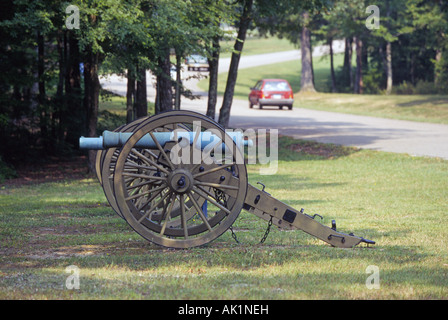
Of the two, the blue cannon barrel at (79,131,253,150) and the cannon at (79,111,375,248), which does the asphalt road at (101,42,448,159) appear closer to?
the blue cannon barrel at (79,131,253,150)

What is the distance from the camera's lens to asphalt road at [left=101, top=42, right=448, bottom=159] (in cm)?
2119

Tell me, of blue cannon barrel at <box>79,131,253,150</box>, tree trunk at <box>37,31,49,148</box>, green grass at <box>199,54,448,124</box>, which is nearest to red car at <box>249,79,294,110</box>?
green grass at <box>199,54,448,124</box>

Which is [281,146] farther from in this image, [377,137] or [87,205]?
[87,205]

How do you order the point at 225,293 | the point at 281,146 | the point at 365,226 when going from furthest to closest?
the point at 281,146 → the point at 365,226 → the point at 225,293

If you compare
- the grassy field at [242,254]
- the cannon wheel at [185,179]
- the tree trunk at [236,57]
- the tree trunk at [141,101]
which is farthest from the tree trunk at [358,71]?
the cannon wheel at [185,179]

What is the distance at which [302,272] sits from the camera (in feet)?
21.5

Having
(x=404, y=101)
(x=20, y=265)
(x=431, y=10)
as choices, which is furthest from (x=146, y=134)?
(x=431, y=10)

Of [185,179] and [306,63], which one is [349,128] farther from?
[306,63]

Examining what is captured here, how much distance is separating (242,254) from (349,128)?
19994 millimetres

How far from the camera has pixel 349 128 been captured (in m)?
26.8

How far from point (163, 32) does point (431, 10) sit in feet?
92.3

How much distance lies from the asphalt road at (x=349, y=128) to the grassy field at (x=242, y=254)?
21.0 ft

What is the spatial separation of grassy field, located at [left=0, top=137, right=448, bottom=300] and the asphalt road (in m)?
6.40

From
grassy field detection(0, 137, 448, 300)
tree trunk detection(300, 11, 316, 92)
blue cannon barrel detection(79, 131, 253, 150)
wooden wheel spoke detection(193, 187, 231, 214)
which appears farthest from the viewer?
tree trunk detection(300, 11, 316, 92)
